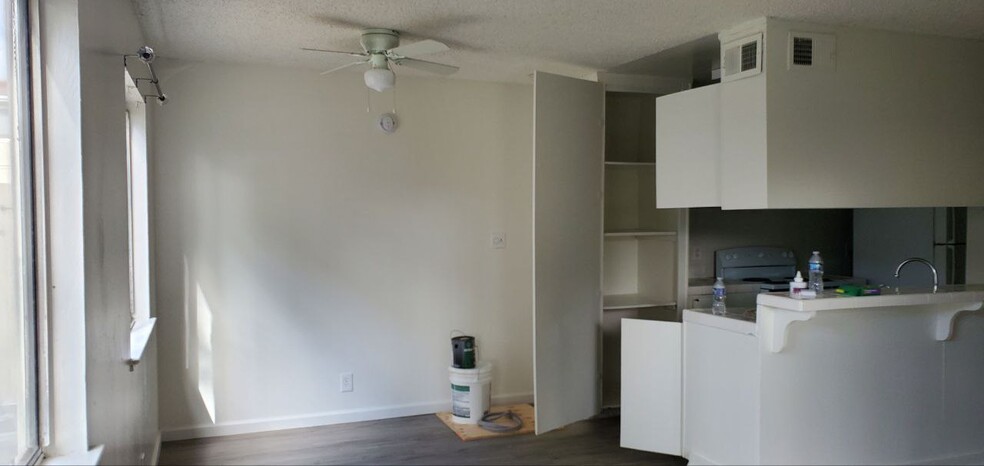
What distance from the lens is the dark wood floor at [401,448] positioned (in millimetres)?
3678

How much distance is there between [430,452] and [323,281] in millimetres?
1258

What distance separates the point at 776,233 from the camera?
493cm

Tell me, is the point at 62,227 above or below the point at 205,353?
above

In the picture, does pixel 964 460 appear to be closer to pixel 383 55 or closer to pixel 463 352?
pixel 463 352

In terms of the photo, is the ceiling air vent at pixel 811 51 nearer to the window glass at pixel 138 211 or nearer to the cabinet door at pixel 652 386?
the cabinet door at pixel 652 386

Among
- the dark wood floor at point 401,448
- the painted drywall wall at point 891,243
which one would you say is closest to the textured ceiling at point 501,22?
the painted drywall wall at point 891,243

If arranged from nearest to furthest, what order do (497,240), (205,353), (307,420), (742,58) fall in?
(742,58) < (205,353) < (307,420) < (497,240)

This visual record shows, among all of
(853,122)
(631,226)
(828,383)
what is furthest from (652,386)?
(853,122)

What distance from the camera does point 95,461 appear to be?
165 centimetres

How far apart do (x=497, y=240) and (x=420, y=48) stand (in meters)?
1.86

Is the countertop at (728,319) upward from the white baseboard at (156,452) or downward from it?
upward

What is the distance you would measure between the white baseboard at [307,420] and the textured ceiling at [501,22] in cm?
217

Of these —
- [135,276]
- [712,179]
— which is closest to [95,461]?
[135,276]

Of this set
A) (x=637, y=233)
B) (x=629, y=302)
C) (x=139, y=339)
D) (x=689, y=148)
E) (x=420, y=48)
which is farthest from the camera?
(x=629, y=302)
